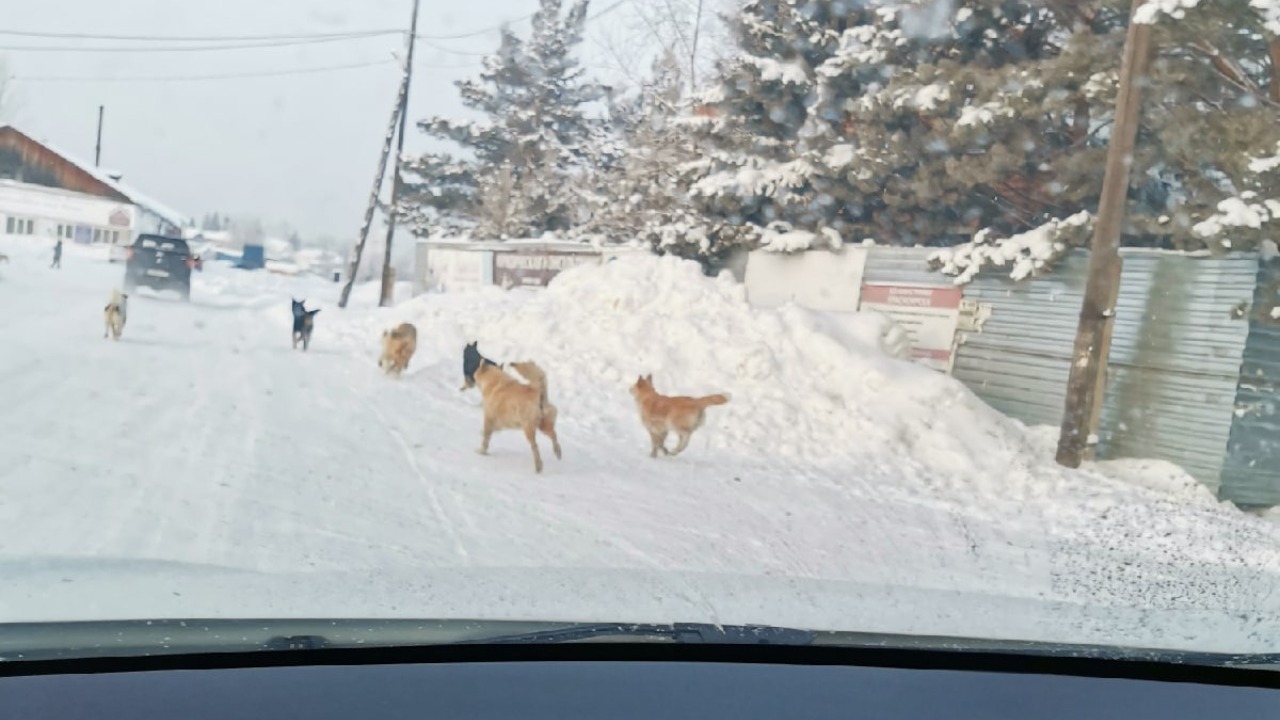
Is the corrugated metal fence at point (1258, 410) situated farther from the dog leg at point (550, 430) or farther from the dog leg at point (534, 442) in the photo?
the dog leg at point (534, 442)

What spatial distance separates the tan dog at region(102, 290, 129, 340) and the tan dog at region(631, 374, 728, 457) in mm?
4954

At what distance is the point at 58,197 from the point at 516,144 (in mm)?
6007

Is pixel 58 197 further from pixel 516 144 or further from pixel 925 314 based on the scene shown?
pixel 925 314

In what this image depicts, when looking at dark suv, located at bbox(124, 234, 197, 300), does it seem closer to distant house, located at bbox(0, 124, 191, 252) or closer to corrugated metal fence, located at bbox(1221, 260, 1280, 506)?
distant house, located at bbox(0, 124, 191, 252)

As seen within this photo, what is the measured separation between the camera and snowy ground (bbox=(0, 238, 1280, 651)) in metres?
5.62

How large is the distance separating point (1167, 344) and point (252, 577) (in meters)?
10.9

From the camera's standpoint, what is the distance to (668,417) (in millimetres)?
10867

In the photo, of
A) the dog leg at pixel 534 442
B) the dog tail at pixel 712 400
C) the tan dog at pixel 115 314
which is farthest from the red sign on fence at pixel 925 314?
the tan dog at pixel 115 314

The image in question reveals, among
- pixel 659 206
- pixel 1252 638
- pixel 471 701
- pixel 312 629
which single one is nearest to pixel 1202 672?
pixel 1252 638

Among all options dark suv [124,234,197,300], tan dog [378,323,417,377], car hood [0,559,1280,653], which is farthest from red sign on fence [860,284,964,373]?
dark suv [124,234,197,300]

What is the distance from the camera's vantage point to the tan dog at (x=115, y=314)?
10953mm

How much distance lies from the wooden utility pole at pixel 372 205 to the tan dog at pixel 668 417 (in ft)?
13.1

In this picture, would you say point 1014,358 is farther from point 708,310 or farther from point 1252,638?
point 1252,638

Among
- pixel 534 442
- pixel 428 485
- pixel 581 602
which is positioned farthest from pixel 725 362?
pixel 581 602
